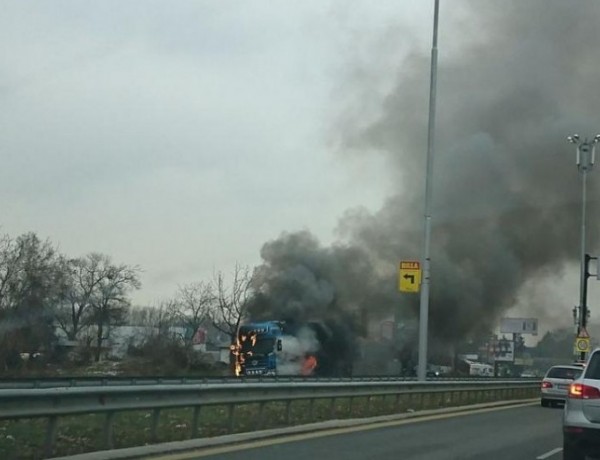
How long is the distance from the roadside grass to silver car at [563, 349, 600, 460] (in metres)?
4.83

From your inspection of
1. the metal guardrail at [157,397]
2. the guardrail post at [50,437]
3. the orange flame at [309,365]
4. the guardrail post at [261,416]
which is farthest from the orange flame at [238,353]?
the guardrail post at [50,437]

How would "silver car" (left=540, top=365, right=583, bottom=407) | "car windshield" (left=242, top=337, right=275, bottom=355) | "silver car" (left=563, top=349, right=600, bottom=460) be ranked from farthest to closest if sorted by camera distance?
"car windshield" (left=242, top=337, right=275, bottom=355) < "silver car" (left=540, top=365, right=583, bottom=407) < "silver car" (left=563, top=349, right=600, bottom=460)

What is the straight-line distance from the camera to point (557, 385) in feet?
92.5

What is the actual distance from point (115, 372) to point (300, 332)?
44.2 feet

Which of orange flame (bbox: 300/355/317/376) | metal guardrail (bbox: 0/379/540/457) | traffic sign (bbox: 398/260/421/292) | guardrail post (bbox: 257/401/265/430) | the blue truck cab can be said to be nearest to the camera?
metal guardrail (bbox: 0/379/540/457)

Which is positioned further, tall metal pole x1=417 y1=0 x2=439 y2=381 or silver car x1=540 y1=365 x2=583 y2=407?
silver car x1=540 y1=365 x2=583 y2=407

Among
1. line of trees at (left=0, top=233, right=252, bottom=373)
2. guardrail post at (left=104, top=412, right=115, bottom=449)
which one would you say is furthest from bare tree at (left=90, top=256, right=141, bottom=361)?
guardrail post at (left=104, top=412, right=115, bottom=449)

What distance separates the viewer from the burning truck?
42.1m

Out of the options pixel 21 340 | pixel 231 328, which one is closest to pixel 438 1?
pixel 21 340

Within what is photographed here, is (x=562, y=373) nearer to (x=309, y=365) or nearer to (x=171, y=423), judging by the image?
(x=309, y=365)

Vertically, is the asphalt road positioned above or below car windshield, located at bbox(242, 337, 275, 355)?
below

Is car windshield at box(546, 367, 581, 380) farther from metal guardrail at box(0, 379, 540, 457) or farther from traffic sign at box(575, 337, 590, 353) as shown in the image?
traffic sign at box(575, 337, 590, 353)

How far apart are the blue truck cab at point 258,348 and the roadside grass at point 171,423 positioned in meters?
19.5

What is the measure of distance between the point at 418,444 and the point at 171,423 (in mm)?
3748
